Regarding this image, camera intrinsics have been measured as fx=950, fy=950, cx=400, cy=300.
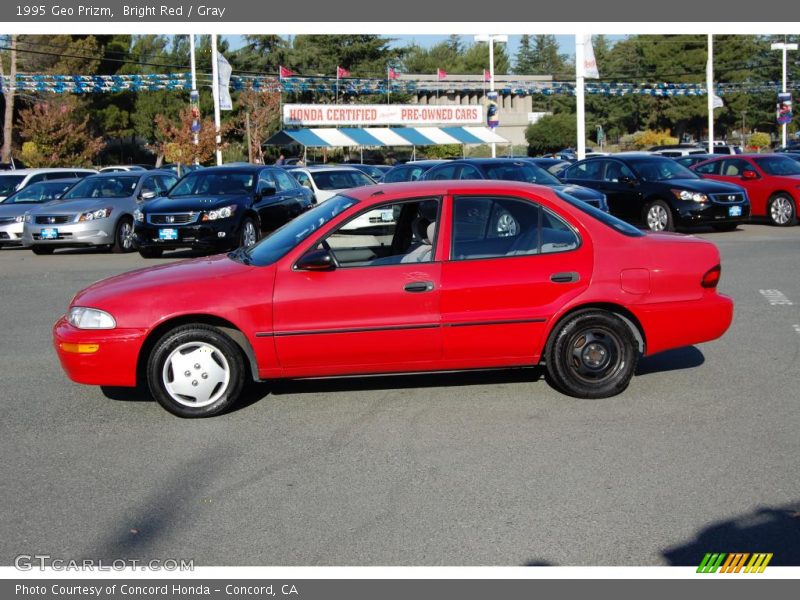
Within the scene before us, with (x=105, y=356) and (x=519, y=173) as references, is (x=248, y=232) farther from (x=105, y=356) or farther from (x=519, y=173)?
(x=105, y=356)

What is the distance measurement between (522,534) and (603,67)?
3726 inches

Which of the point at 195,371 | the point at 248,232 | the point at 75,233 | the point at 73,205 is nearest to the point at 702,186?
the point at 248,232

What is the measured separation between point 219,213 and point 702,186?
9556mm

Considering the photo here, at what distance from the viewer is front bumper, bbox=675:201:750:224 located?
18.8 m

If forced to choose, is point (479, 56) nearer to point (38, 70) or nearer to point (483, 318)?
point (38, 70)

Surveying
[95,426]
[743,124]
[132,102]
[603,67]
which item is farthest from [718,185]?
[603,67]

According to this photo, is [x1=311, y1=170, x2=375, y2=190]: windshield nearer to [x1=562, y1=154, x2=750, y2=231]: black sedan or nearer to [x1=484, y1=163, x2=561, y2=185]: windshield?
[x1=484, y1=163, x2=561, y2=185]: windshield

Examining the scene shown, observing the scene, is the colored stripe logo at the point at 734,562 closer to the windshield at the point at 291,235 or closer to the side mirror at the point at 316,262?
the side mirror at the point at 316,262

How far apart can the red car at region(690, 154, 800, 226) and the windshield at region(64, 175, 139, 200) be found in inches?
519

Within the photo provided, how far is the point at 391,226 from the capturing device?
709 centimetres

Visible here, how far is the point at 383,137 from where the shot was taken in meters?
44.2

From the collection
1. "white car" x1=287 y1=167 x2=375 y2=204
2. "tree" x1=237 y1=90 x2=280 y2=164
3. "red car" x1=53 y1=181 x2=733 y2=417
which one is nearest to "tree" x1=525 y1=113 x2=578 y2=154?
"tree" x1=237 y1=90 x2=280 y2=164

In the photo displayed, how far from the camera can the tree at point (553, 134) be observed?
60.7m

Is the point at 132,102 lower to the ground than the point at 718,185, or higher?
higher
